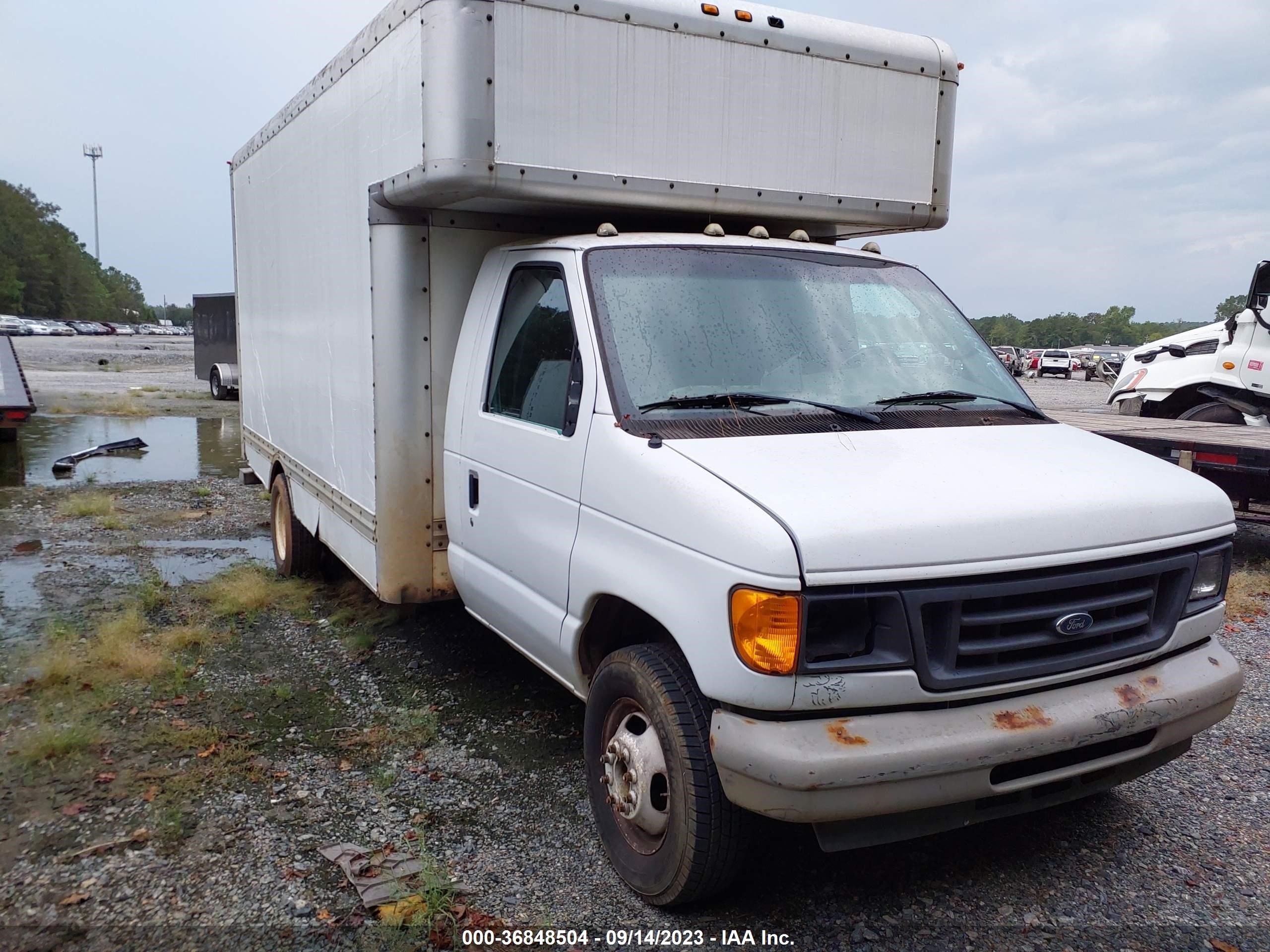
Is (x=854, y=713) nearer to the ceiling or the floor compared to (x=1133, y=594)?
nearer to the floor

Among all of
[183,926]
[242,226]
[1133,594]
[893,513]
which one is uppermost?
[242,226]

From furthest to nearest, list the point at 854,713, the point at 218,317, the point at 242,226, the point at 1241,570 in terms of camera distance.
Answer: the point at 218,317 → the point at 242,226 → the point at 1241,570 → the point at 854,713

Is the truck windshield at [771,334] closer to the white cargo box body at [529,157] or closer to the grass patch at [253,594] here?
the white cargo box body at [529,157]

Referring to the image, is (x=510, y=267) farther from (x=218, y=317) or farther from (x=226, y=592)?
(x=218, y=317)

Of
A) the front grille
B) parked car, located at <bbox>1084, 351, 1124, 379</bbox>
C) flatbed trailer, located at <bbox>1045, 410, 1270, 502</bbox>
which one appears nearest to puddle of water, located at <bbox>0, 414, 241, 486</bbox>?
flatbed trailer, located at <bbox>1045, 410, 1270, 502</bbox>

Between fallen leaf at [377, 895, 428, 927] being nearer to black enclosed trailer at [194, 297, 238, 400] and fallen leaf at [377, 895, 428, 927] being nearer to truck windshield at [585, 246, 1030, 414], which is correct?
truck windshield at [585, 246, 1030, 414]

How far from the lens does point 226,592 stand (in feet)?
22.0

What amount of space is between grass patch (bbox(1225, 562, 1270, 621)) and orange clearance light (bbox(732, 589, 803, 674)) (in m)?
4.97

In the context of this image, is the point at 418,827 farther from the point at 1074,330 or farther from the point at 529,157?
the point at 1074,330

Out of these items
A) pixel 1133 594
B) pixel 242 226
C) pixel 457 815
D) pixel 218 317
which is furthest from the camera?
pixel 218 317

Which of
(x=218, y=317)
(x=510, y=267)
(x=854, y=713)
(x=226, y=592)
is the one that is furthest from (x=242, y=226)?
(x=218, y=317)

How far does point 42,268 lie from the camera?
106 metres

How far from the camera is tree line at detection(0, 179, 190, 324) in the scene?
99.7 metres

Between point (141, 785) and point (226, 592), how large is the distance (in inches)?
110
